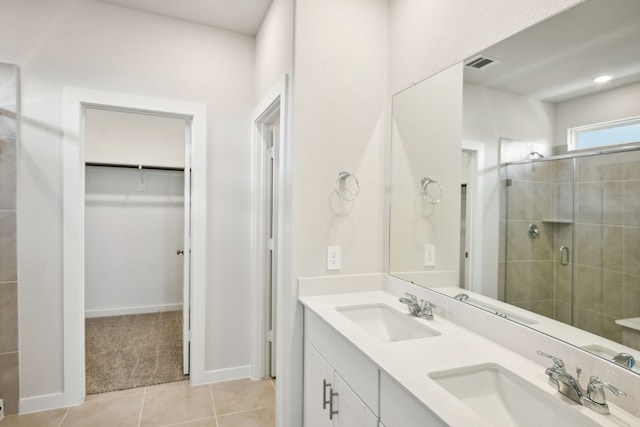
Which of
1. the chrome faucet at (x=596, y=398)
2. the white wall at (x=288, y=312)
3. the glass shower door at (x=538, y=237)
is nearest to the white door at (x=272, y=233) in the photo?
the white wall at (x=288, y=312)

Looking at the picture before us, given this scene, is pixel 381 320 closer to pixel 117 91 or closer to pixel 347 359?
pixel 347 359

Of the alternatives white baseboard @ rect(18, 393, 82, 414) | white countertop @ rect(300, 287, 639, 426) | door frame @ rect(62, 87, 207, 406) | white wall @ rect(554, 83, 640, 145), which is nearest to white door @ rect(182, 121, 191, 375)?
door frame @ rect(62, 87, 207, 406)

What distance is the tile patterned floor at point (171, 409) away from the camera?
6.75 ft

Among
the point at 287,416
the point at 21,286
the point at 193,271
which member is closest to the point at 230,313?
the point at 193,271

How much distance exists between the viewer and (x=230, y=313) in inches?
103

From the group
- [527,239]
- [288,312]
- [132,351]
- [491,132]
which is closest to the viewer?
[527,239]

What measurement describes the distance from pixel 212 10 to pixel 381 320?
230 cm

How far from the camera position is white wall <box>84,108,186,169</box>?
3.78 m

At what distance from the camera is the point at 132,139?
3918 mm

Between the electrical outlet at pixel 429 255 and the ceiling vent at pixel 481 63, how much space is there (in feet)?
2.67

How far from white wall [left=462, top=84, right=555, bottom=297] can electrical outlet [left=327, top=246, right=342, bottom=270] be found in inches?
28.0

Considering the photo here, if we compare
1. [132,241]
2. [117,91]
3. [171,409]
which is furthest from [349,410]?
[132,241]

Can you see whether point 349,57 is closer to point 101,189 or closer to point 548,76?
point 548,76

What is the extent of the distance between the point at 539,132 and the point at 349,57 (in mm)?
1091
